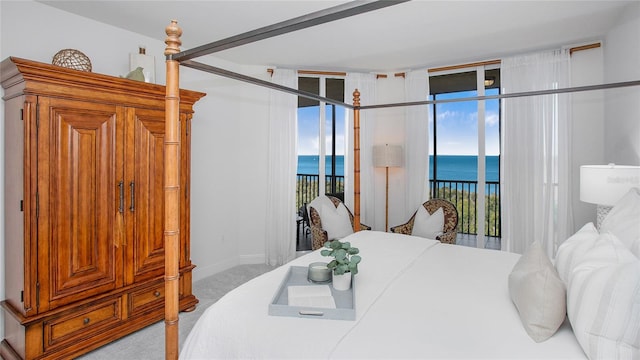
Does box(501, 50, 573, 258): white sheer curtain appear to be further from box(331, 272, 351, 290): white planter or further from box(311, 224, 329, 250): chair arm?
box(331, 272, 351, 290): white planter

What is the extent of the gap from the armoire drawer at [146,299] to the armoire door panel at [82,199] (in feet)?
0.66

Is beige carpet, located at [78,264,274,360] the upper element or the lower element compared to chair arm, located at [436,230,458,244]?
lower

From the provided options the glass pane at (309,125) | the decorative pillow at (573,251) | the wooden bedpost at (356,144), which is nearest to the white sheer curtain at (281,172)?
the glass pane at (309,125)

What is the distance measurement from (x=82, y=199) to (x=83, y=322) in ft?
2.76

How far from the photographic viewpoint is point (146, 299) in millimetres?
2740

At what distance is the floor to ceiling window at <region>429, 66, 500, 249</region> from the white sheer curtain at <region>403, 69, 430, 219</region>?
0.65 ft

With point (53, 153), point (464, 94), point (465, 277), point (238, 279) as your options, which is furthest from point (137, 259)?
point (464, 94)

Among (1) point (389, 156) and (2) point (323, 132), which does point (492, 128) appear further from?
(2) point (323, 132)

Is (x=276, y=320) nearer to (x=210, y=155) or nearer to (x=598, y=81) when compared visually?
(x=210, y=155)

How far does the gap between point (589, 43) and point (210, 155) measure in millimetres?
4112

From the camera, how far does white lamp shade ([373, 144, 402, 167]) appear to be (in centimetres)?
423

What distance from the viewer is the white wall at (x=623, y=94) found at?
2631mm

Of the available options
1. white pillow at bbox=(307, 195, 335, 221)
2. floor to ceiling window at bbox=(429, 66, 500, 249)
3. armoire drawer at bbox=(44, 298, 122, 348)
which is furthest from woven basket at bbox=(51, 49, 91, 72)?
floor to ceiling window at bbox=(429, 66, 500, 249)

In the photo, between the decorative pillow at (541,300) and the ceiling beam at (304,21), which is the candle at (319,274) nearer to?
the decorative pillow at (541,300)
